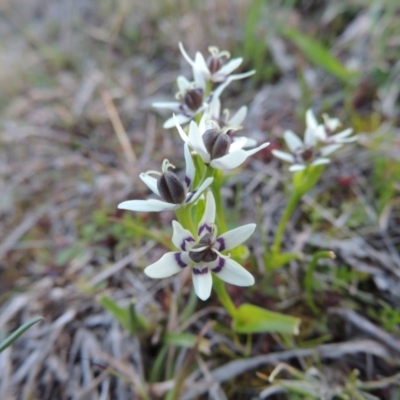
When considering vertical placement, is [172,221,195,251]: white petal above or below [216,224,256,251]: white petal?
above

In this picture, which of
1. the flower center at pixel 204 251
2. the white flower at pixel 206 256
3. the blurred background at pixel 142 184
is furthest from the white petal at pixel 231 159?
the blurred background at pixel 142 184

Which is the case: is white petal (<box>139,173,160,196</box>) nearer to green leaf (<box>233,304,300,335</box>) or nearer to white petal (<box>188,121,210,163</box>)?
white petal (<box>188,121,210,163</box>)

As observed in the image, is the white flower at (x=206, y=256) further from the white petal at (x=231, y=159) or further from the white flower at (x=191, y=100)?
the white flower at (x=191, y=100)

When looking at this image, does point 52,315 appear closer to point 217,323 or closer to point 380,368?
point 217,323

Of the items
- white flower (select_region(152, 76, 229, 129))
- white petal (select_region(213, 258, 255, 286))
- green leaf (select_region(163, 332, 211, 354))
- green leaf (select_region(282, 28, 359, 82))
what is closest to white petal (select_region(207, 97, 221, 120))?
white flower (select_region(152, 76, 229, 129))

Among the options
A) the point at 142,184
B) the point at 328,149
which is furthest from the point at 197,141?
the point at 142,184

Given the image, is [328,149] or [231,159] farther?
[328,149]

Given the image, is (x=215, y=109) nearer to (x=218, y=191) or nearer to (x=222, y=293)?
(x=218, y=191)
